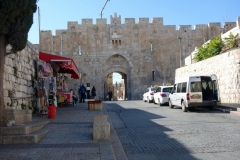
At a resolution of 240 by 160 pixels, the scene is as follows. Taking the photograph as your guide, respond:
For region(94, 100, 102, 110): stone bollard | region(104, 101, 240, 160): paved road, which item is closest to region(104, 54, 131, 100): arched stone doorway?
region(94, 100, 102, 110): stone bollard

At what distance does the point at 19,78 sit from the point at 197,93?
930cm

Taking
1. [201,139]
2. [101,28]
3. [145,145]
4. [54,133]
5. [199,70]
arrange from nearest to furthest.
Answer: [145,145], [201,139], [54,133], [199,70], [101,28]

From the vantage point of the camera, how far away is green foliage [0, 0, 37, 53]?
23.4 ft

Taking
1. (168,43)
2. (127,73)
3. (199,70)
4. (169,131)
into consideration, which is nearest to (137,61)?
(127,73)

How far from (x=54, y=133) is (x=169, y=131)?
3623 millimetres

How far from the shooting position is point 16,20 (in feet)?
25.5

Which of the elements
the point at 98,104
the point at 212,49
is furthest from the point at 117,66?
the point at 98,104

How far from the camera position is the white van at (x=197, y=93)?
53.9 ft

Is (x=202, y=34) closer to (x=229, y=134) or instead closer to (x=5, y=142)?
(x=229, y=134)

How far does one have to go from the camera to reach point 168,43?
124 ft

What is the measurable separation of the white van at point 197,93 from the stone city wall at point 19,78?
26.4 feet

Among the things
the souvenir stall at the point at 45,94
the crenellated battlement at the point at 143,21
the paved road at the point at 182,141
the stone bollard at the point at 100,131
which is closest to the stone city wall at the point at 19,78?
the souvenir stall at the point at 45,94

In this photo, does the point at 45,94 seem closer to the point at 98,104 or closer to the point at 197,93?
the point at 98,104

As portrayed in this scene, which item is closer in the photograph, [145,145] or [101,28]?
[145,145]
